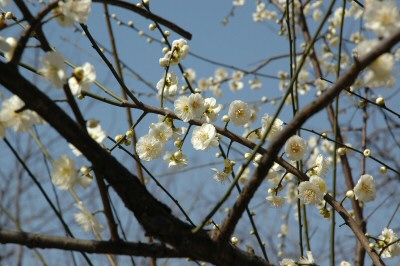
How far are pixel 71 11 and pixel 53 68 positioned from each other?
15 centimetres

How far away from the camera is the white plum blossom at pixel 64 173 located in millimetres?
1239

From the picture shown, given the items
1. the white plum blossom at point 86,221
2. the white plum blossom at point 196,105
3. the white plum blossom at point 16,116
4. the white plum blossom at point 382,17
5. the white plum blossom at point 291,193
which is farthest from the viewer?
the white plum blossom at point 291,193

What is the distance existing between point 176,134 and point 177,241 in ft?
2.84

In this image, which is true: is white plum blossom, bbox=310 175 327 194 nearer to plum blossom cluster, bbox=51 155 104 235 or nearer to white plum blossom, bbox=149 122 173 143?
white plum blossom, bbox=149 122 173 143

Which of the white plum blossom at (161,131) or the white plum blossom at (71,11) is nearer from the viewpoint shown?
the white plum blossom at (71,11)

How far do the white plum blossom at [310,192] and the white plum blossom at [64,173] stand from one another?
2.86 ft

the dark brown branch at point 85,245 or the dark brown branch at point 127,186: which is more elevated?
the dark brown branch at point 127,186

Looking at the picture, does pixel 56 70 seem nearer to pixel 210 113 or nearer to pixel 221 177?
pixel 210 113

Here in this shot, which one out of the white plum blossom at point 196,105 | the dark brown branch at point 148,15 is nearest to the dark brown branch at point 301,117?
the dark brown branch at point 148,15

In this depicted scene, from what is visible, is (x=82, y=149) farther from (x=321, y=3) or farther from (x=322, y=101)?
(x=321, y=3)

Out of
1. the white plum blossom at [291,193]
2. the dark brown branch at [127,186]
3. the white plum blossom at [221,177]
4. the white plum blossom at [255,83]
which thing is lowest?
the dark brown branch at [127,186]

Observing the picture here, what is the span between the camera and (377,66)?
1154 millimetres

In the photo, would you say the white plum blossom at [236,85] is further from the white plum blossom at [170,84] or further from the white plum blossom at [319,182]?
the white plum blossom at [319,182]

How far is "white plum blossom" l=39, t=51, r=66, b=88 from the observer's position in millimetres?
1149
